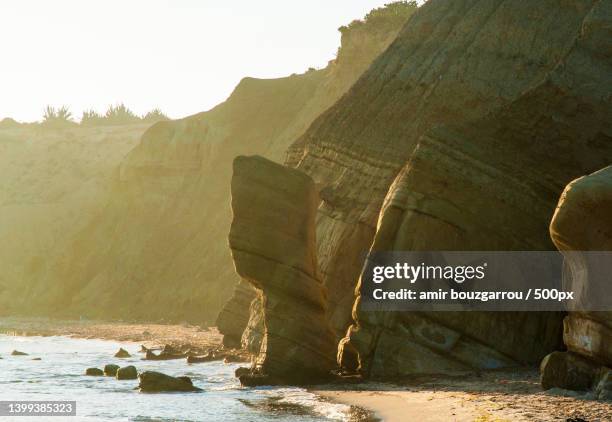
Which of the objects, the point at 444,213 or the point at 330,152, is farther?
the point at 330,152

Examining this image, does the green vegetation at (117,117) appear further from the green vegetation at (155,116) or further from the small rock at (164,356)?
the small rock at (164,356)

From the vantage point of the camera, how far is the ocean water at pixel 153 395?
24.2m

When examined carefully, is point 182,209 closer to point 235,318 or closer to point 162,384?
point 235,318

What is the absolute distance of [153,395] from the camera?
2925cm

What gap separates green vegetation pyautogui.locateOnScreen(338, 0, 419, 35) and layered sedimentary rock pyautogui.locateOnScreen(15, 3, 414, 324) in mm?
133

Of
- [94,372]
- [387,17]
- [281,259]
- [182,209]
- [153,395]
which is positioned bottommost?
[153,395]

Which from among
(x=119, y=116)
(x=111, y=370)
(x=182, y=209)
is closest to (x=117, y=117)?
(x=119, y=116)

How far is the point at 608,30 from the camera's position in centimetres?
3127

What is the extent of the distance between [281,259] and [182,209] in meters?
56.6

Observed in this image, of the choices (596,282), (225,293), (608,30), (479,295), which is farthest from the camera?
(225,293)

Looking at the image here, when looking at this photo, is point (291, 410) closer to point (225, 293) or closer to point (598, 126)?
point (598, 126)

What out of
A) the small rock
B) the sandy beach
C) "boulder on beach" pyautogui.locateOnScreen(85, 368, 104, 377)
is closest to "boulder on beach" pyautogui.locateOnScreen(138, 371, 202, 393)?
the sandy beach

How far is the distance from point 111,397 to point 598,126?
1518 cm

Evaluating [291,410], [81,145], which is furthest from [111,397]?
[81,145]
